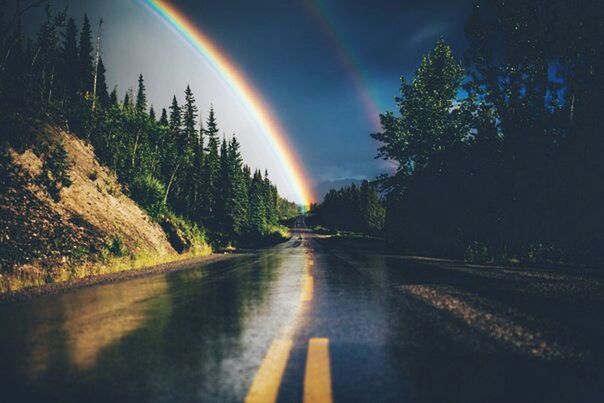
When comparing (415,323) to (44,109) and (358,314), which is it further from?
(44,109)

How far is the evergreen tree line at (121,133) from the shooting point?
18.0 metres

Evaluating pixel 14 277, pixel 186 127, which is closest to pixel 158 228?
pixel 14 277

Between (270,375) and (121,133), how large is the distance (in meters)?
32.2

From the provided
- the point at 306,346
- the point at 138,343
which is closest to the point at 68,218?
the point at 138,343

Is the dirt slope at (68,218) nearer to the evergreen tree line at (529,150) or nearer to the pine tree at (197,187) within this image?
the evergreen tree line at (529,150)

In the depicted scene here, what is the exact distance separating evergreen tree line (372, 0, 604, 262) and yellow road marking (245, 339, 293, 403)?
54.0 feet

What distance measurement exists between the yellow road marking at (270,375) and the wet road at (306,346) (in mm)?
11

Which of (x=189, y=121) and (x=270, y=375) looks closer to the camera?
(x=270, y=375)

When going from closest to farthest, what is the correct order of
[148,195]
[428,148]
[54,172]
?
[54,172]
[148,195]
[428,148]

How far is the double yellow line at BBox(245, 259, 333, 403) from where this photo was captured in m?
2.89

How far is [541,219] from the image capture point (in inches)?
686

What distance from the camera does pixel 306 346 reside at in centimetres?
417

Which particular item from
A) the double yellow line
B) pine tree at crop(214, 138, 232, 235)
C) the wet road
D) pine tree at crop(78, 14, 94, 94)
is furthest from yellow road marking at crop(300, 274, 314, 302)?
pine tree at crop(78, 14, 94, 94)

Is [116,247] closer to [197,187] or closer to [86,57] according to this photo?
[197,187]
